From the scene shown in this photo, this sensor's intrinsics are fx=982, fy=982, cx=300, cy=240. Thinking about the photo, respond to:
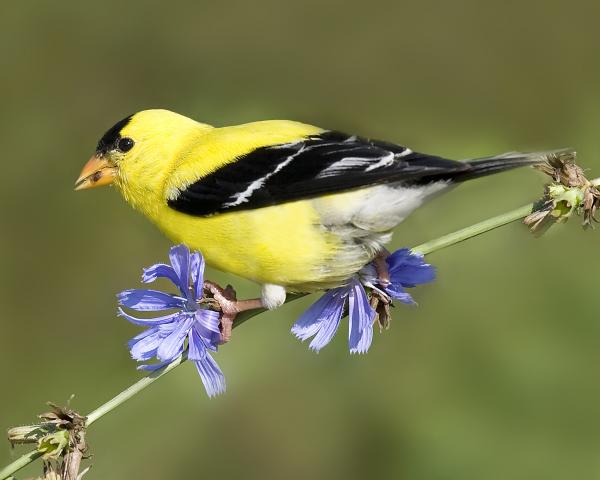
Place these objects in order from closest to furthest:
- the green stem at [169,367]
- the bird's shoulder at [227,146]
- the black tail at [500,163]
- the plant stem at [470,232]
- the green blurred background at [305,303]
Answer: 1. the green stem at [169,367]
2. the plant stem at [470,232]
3. the black tail at [500,163]
4. the bird's shoulder at [227,146]
5. the green blurred background at [305,303]

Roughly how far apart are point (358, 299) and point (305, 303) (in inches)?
49.3

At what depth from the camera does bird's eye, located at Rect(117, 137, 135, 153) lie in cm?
294

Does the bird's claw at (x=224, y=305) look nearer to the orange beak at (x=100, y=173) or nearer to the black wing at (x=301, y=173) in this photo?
the black wing at (x=301, y=173)

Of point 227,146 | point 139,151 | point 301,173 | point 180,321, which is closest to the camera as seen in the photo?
point 180,321

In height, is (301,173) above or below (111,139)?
below

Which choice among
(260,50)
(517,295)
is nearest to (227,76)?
(260,50)

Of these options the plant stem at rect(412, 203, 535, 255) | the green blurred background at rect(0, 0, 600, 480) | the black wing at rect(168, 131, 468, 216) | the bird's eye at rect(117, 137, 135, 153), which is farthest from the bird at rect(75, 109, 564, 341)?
the green blurred background at rect(0, 0, 600, 480)

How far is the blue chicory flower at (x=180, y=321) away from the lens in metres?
2.13

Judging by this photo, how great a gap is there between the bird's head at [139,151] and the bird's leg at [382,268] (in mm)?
748

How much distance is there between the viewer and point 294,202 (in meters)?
2.43

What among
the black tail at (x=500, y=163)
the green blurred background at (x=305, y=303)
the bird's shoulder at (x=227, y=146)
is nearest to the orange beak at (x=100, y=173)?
the bird's shoulder at (x=227, y=146)

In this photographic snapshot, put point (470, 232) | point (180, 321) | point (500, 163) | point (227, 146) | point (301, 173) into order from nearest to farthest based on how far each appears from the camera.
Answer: point (470, 232), point (500, 163), point (180, 321), point (301, 173), point (227, 146)

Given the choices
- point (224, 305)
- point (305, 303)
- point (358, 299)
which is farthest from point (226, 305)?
point (305, 303)

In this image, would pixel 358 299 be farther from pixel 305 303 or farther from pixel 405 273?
pixel 305 303
